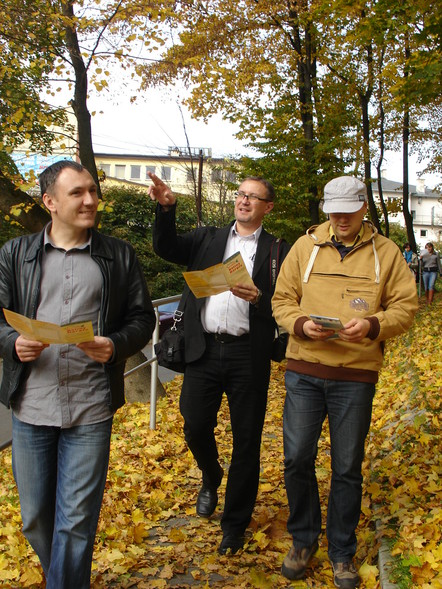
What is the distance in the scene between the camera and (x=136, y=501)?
510cm

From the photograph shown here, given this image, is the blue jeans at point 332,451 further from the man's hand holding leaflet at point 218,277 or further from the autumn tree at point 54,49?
the autumn tree at point 54,49

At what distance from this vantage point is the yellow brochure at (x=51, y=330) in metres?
2.62

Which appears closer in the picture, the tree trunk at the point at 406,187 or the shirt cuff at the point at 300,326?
the shirt cuff at the point at 300,326

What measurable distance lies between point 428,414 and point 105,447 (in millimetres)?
3638

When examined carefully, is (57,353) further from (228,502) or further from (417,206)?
(417,206)

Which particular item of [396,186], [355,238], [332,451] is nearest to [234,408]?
[332,451]

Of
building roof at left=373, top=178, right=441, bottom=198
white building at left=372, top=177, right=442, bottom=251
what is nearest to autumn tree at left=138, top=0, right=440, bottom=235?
building roof at left=373, top=178, right=441, bottom=198

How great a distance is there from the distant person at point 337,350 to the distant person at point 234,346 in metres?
0.34

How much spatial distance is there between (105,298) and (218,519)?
2410 mm

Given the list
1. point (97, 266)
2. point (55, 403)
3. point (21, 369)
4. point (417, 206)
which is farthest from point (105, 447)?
point (417, 206)

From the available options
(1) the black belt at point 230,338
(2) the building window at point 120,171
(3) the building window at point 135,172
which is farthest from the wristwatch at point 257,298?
(3) the building window at point 135,172

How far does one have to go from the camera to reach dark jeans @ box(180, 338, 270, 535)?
13.4 ft

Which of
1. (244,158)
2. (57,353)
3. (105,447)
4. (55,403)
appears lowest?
(105,447)

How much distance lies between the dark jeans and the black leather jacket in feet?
3.30
